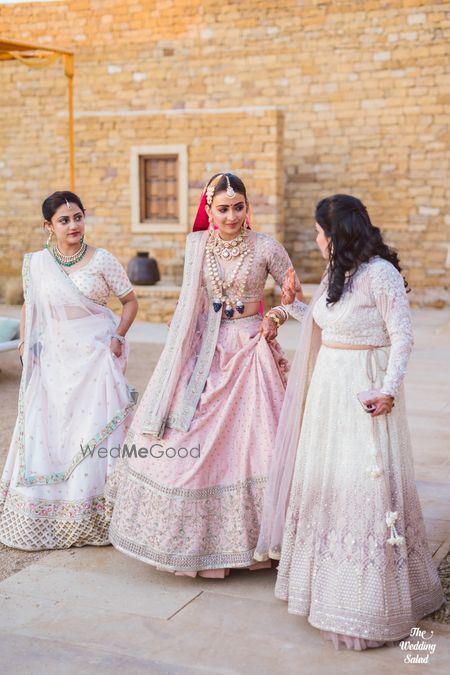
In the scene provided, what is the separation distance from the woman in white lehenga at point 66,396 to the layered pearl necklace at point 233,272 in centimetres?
68

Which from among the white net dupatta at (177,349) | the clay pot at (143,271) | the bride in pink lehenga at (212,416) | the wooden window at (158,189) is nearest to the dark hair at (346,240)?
the bride in pink lehenga at (212,416)

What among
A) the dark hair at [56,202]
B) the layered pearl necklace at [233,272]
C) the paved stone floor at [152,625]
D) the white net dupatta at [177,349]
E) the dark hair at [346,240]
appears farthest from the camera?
the dark hair at [56,202]

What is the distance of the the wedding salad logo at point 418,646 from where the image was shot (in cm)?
293

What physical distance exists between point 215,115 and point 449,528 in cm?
1012

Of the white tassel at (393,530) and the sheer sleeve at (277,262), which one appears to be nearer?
the white tassel at (393,530)

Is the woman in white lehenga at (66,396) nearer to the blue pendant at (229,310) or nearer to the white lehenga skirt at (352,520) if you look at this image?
the blue pendant at (229,310)

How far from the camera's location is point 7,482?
4.32m

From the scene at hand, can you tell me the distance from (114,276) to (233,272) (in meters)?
0.76

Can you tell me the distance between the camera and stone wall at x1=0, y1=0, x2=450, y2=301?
13.5 m

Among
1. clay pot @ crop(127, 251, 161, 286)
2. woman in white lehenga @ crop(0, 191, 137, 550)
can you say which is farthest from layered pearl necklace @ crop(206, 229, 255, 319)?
clay pot @ crop(127, 251, 161, 286)

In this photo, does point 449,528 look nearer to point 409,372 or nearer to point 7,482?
point 7,482

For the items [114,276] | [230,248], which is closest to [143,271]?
[114,276]

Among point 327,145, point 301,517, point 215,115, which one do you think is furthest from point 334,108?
point 301,517
